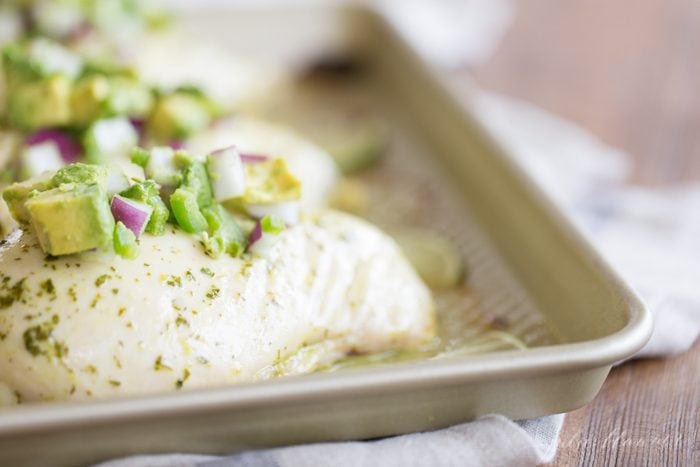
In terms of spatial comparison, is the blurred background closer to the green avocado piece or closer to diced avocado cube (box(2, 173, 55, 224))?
the green avocado piece

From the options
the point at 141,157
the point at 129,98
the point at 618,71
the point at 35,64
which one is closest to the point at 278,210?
the point at 141,157

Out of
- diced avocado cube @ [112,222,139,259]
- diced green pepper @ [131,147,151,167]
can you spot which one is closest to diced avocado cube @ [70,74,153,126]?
diced green pepper @ [131,147,151,167]

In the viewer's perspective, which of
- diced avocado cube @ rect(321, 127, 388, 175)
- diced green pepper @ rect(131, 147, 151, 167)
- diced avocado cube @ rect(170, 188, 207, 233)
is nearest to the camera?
diced avocado cube @ rect(170, 188, 207, 233)

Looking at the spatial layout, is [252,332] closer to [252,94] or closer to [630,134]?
[252,94]

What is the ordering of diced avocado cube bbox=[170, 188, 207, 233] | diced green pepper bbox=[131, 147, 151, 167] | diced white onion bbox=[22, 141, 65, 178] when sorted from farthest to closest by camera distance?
diced white onion bbox=[22, 141, 65, 178] < diced green pepper bbox=[131, 147, 151, 167] < diced avocado cube bbox=[170, 188, 207, 233]

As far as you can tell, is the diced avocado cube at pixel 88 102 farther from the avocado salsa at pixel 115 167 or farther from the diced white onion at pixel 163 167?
the diced white onion at pixel 163 167

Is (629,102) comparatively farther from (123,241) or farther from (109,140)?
(123,241)
